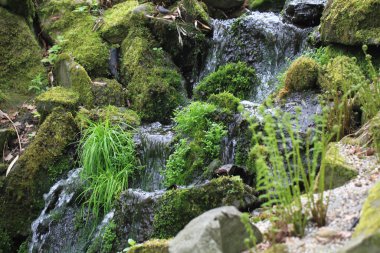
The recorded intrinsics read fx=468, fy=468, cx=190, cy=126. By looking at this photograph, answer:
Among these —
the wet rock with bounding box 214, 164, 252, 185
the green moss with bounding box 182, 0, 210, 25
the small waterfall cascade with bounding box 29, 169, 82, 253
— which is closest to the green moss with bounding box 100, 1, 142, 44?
the green moss with bounding box 182, 0, 210, 25

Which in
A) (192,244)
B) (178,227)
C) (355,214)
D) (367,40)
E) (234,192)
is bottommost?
(178,227)

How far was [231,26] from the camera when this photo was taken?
8219mm

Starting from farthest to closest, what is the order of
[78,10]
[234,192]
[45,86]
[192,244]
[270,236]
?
[78,10] → [45,86] → [234,192] → [270,236] → [192,244]

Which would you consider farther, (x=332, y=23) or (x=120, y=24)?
(x=120, y=24)

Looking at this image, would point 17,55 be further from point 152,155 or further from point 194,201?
point 194,201

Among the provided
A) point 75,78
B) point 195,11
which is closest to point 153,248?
point 75,78

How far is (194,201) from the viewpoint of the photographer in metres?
4.35

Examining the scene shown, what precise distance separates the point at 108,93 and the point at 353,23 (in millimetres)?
3825

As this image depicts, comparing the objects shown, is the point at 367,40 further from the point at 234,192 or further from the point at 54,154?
the point at 54,154

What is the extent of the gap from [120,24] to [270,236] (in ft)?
21.0

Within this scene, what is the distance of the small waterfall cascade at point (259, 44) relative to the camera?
760 cm

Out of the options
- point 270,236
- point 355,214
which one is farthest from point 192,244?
point 355,214

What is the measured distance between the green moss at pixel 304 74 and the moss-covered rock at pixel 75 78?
126 inches

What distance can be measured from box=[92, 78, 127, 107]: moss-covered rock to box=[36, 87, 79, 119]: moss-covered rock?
0.36 m
